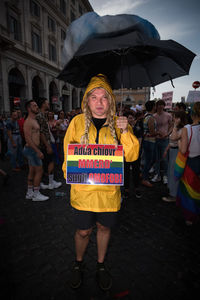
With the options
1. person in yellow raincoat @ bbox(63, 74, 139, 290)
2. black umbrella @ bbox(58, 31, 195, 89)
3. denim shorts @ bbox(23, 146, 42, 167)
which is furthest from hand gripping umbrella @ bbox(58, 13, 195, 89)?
denim shorts @ bbox(23, 146, 42, 167)

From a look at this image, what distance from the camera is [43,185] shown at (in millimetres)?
4781

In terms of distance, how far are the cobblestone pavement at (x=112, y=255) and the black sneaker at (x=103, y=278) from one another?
0.20ft

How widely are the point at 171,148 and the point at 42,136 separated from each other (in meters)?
3.20

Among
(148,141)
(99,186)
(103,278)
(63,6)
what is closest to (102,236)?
(103,278)

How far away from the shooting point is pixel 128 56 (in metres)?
2.30

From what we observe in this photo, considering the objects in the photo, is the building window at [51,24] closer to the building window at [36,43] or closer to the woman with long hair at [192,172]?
the building window at [36,43]

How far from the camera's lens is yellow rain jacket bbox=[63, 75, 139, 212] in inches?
69.3

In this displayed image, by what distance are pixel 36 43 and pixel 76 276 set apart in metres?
26.8

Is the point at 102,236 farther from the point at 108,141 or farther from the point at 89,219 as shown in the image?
the point at 108,141

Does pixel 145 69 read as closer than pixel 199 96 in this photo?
Yes

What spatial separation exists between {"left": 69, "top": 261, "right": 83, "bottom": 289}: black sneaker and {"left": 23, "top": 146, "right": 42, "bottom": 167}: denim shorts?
2.39 m

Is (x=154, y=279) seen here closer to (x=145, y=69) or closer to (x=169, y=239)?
(x=169, y=239)

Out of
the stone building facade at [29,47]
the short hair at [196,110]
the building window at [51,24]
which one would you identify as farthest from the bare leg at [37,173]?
the building window at [51,24]

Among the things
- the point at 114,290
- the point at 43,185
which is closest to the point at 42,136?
the point at 43,185
